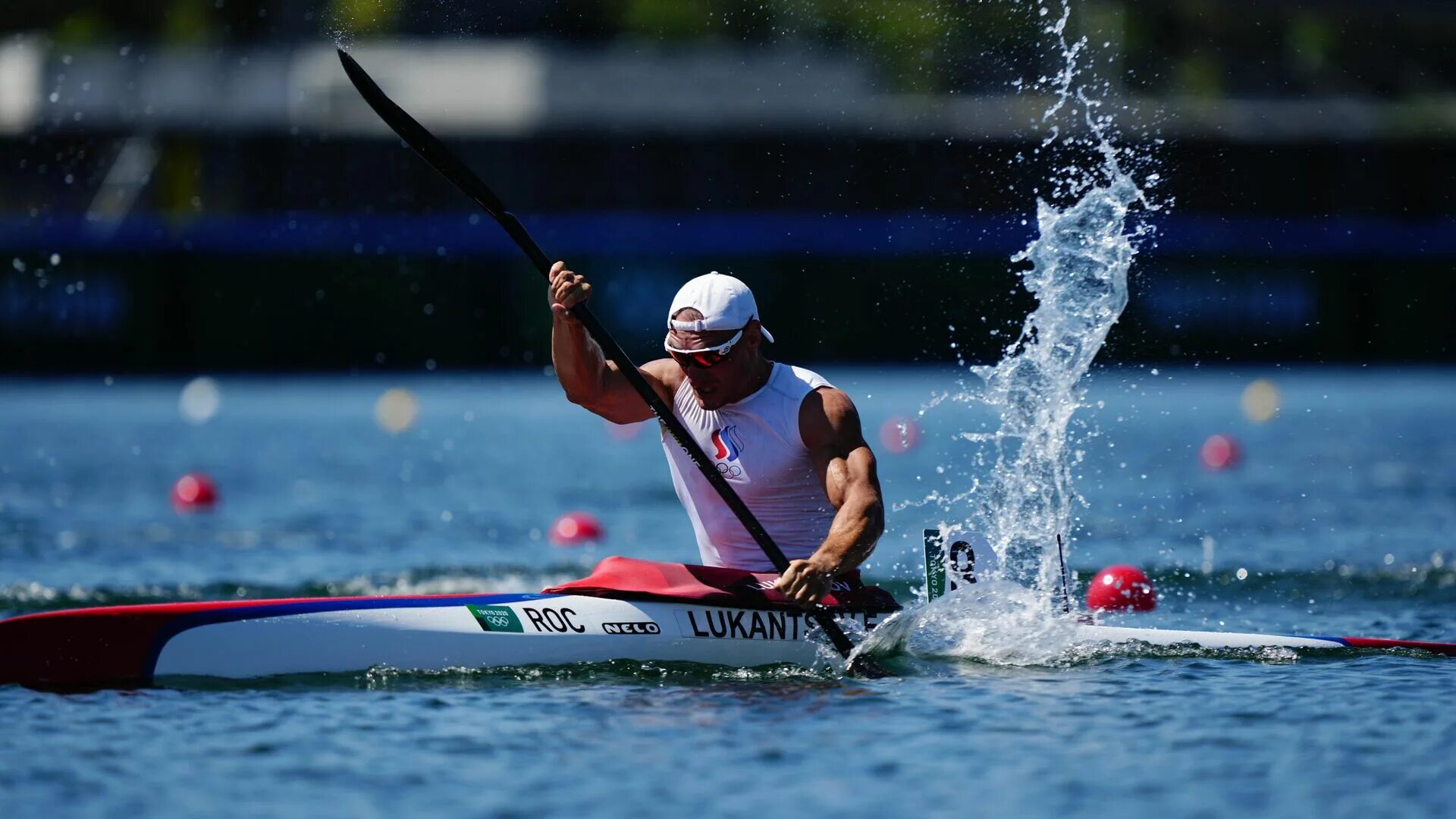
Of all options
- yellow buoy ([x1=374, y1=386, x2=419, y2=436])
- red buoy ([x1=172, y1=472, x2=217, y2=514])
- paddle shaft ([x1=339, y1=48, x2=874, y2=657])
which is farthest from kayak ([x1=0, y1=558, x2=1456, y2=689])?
yellow buoy ([x1=374, y1=386, x2=419, y2=436])

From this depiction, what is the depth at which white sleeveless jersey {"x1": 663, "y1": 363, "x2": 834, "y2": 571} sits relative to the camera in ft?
24.9

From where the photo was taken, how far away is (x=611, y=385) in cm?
788

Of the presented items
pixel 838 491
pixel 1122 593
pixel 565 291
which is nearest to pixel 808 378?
pixel 838 491

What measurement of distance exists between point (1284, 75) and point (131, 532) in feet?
107

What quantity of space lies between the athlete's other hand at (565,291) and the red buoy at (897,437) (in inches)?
480

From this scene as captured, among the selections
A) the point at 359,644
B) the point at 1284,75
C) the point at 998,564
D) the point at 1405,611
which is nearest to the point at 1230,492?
the point at 1405,611

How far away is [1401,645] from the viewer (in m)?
8.36

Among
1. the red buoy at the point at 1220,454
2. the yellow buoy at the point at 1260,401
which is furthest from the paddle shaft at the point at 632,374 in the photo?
the yellow buoy at the point at 1260,401

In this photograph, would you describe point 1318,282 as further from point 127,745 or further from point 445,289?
point 127,745

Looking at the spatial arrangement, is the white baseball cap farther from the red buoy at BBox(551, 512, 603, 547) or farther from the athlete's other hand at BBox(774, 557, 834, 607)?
the red buoy at BBox(551, 512, 603, 547)

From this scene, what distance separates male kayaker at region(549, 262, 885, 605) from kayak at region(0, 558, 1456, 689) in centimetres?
32

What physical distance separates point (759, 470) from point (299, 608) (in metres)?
1.88

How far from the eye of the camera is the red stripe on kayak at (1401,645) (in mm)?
8312

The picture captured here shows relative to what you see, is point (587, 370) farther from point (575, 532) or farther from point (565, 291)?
point (575, 532)
